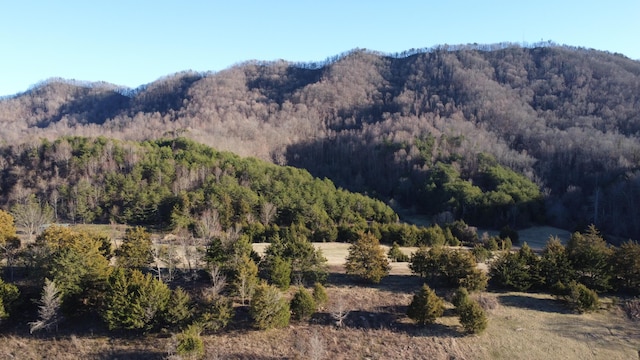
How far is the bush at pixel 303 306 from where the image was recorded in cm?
2206

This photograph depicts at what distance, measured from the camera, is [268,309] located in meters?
20.9

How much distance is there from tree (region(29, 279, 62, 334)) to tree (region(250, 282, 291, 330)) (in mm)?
10192

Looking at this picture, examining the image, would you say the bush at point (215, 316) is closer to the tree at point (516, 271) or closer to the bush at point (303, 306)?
the bush at point (303, 306)

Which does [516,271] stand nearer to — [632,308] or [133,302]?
[632,308]

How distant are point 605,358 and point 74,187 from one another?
5487 cm

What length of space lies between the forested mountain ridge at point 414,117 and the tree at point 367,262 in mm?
38702

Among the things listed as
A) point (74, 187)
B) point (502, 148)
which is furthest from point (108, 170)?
point (502, 148)

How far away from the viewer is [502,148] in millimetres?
81562

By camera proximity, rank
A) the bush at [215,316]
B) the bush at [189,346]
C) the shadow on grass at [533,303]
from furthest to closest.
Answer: the shadow on grass at [533,303] < the bush at [215,316] < the bush at [189,346]

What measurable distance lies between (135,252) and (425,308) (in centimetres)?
1828

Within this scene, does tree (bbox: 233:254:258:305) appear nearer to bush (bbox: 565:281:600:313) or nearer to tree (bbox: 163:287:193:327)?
tree (bbox: 163:287:193:327)

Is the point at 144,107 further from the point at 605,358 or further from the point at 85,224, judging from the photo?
the point at 605,358

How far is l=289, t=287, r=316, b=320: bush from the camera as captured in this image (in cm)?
2206

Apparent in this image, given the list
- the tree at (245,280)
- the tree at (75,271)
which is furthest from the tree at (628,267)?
the tree at (75,271)
